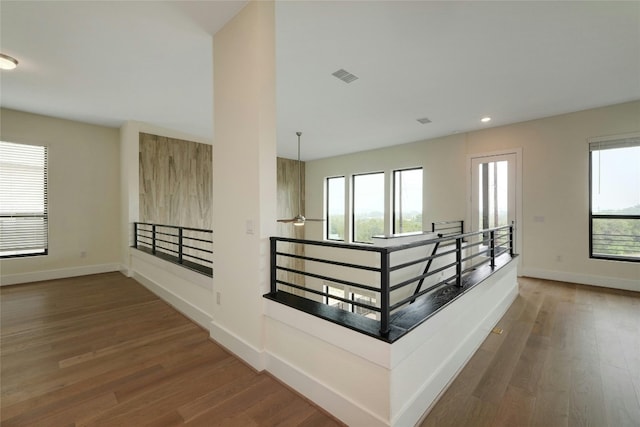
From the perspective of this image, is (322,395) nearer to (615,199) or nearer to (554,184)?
(554,184)

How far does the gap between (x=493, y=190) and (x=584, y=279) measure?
1.98 meters

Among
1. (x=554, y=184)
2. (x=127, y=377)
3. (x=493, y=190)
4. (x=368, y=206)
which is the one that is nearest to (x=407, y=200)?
(x=368, y=206)

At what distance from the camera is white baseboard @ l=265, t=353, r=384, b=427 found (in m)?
1.51

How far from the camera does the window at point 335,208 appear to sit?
8.19 metres

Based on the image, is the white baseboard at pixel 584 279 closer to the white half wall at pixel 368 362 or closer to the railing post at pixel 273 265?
the white half wall at pixel 368 362

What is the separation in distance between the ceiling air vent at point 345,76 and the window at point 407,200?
12.3 feet

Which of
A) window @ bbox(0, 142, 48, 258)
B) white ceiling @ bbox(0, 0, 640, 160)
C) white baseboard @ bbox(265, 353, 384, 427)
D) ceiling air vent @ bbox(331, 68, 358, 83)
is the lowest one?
white baseboard @ bbox(265, 353, 384, 427)

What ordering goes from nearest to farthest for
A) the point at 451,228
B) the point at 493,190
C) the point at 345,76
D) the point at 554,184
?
the point at 345,76, the point at 554,184, the point at 493,190, the point at 451,228

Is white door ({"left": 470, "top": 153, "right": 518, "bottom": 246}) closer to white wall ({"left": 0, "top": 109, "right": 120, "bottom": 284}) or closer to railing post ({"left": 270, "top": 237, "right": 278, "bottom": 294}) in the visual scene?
railing post ({"left": 270, "top": 237, "right": 278, "bottom": 294})

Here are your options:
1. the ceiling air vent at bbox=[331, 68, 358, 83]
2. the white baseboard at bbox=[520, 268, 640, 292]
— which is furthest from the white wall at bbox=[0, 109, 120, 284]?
the white baseboard at bbox=[520, 268, 640, 292]

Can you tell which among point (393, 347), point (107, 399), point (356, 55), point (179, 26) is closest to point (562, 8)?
point (356, 55)

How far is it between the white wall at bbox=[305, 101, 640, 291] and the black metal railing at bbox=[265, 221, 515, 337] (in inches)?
26.9

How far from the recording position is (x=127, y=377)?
200cm

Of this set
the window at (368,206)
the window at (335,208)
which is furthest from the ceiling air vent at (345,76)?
the window at (335,208)
